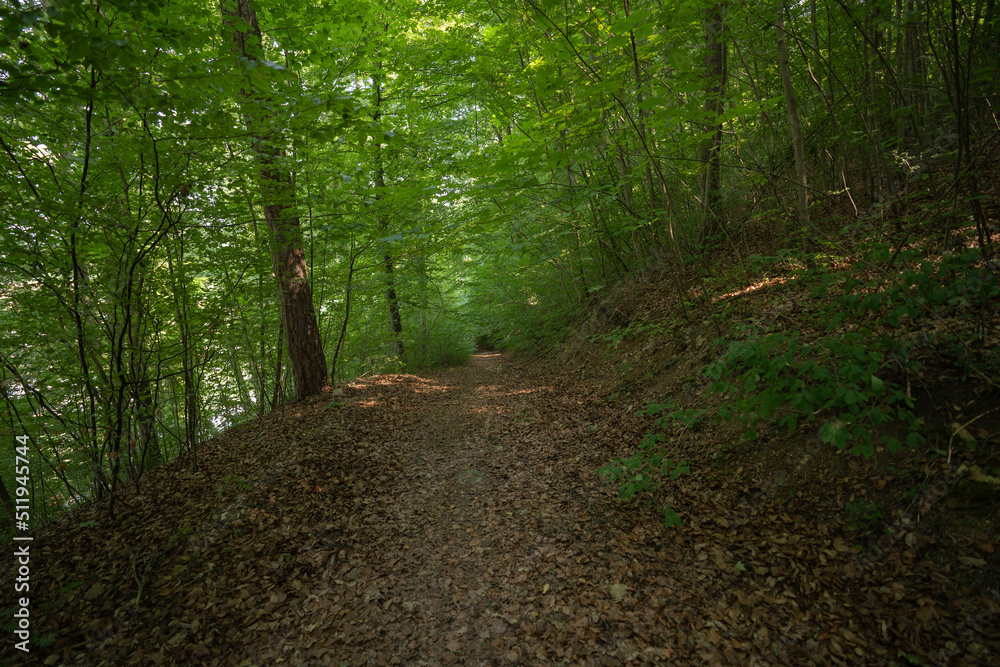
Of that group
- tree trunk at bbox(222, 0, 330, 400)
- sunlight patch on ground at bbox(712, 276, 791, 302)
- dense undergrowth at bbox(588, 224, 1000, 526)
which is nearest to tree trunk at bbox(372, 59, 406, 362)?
tree trunk at bbox(222, 0, 330, 400)

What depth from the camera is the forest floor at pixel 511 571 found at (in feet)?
9.06

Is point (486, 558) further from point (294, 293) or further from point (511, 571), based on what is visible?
point (294, 293)

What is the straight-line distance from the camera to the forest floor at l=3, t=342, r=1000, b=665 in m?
2.76

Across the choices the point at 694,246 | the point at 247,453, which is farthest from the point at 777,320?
the point at 247,453

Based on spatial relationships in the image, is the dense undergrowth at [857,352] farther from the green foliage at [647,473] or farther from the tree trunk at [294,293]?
the tree trunk at [294,293]

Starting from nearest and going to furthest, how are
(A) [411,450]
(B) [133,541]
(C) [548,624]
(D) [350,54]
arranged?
1. (C) [548,624]
2. (B) [133,541]
3. (A) [411,450]
4. (D) [350,54]

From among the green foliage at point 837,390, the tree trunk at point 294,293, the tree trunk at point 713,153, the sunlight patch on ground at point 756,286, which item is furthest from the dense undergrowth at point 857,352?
the tree trunk at point 294,293

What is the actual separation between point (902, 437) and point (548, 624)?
10.8ft

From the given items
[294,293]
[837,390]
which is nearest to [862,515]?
[837,390]

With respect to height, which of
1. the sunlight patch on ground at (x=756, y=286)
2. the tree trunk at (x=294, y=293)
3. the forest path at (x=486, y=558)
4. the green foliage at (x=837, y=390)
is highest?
the tree trunk at (x=294, y=293)

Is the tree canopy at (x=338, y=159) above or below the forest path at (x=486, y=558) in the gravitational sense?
above

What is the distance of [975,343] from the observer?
3.28 meters

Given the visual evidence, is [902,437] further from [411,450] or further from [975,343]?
[411,450]

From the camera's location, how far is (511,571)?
3854 mm
